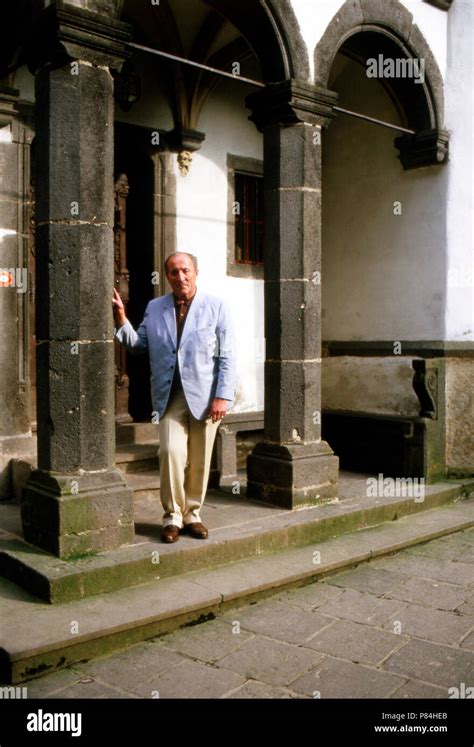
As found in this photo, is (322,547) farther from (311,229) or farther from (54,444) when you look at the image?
(311,229)

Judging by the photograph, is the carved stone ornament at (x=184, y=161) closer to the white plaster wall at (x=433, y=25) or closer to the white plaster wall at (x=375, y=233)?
the white plaster wall at (x=375, y=233)

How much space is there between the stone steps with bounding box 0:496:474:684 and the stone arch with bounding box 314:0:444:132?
3588mm

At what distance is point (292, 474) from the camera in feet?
18.7

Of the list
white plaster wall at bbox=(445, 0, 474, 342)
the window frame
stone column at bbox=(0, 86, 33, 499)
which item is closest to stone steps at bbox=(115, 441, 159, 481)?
stone column at bbox=(0, 86, 33, 499)

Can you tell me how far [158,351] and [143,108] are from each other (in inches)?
134

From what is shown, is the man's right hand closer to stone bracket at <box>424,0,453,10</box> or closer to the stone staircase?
the stone staircase

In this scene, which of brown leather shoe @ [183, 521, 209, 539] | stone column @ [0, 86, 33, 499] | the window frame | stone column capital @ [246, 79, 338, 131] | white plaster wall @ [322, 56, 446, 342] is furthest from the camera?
the window frame

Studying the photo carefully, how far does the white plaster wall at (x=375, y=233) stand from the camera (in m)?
7.55

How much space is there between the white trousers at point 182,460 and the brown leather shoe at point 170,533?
0.04m

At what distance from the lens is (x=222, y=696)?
10.8 feet

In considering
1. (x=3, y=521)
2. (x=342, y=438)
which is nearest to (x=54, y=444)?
(x=3, y=521)

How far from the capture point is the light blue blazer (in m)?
4.86

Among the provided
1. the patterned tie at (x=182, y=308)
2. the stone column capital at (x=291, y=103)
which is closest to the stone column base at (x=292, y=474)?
the patterned tie at (x=182, y=308)

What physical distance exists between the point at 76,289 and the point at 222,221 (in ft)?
12.0
